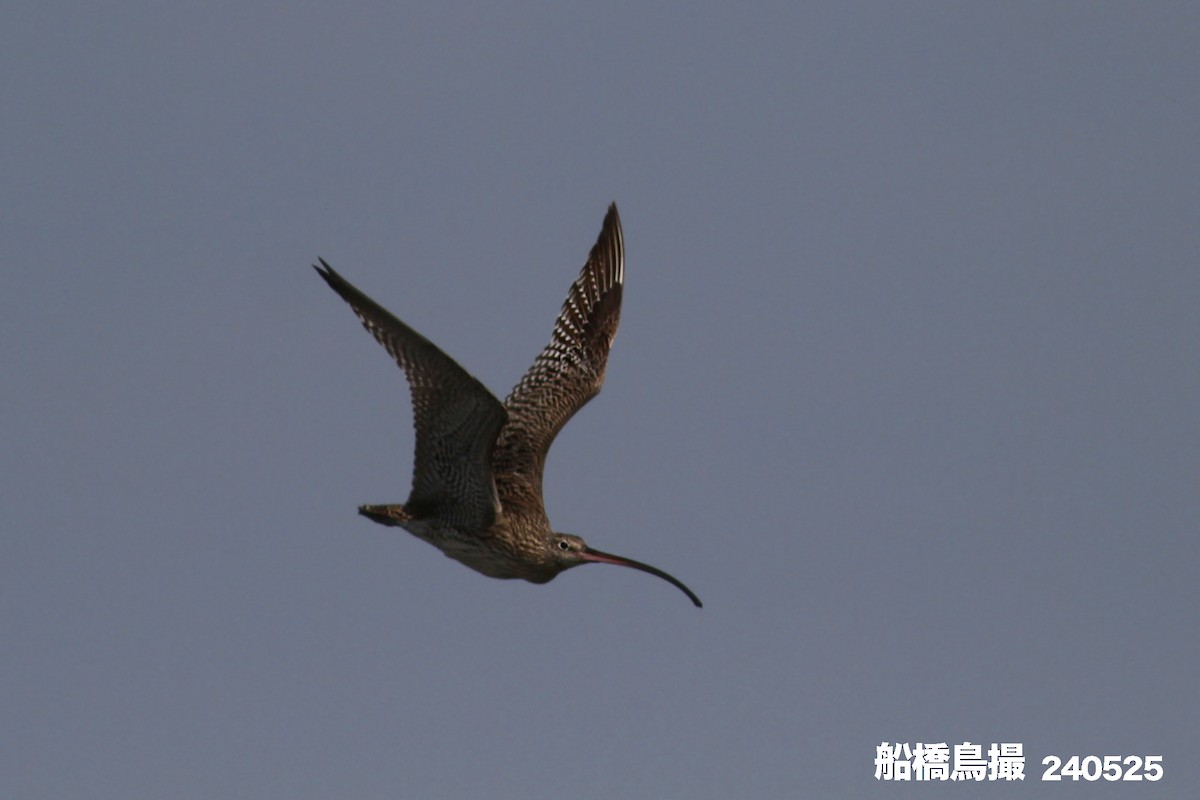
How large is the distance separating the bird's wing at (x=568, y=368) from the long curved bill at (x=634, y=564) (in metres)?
1.08

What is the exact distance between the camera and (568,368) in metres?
31.0

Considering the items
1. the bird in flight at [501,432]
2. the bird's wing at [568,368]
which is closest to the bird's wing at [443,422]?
the bird in flight at [501,432]

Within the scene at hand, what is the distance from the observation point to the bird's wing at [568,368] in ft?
93.8

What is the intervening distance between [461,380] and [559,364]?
7843 mm

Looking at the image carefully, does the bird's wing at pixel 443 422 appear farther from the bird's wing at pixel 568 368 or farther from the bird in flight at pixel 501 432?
the bird's wing at pixel 568 368

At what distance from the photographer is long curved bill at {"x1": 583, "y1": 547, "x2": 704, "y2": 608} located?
91.9 feet

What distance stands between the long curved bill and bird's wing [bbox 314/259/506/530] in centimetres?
230

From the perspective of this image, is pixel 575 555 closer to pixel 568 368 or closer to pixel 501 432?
pixel 501 432

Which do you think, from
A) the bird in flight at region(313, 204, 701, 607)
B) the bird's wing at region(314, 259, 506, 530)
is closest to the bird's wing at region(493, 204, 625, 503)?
the bird in flight at region(313, 204, 701, 607)

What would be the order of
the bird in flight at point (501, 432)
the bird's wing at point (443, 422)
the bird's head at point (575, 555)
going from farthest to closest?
1. the bird's head at point (575, 555)
2. the bird in flight at point (501, 432)
3. the bird's wing at point (443, 422)

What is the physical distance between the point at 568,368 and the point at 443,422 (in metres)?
6.81

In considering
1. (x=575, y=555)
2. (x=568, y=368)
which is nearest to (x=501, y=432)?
(x=575, y=555)

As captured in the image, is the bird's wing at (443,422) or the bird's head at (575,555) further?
the bird's head at (575,555)

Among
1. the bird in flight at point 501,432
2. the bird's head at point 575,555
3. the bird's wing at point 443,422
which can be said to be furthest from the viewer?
the bird's head at point 575,555
